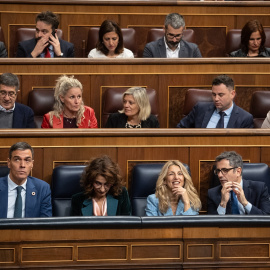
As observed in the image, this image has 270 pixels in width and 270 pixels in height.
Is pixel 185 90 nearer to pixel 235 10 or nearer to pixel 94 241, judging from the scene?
pixel 235 10

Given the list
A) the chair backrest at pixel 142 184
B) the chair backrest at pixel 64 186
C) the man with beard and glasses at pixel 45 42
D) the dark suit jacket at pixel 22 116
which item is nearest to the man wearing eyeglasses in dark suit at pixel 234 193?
the chair backrest at pixel 142 184

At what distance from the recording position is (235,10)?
301 centimetres

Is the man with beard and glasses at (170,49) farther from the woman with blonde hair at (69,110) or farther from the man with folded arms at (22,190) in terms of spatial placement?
the man with folded arms at (22,190)

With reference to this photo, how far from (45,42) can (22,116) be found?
1.55 ft

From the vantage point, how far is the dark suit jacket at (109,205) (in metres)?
1.87

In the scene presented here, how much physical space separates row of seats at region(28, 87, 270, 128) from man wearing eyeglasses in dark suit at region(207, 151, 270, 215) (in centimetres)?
51

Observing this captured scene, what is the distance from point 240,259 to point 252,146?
0.58m

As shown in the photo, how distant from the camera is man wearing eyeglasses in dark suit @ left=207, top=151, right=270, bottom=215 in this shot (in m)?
1.88

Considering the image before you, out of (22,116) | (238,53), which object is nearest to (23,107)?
(22,116)

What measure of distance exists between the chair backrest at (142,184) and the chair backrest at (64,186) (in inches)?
5.9

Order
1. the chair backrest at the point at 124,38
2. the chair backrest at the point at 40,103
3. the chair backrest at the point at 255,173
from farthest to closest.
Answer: the chair backrest at the point at 124,38 < the chair backrest at the point at 40,103 < the chair backrest at the point at 255,173

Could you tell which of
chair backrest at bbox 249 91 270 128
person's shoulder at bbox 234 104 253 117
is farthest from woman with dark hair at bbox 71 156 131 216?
chair backrest at bbox 249 91 270 128

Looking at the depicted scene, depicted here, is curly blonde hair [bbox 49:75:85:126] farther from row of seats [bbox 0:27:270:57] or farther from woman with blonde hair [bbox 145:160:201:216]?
row of seats [bbox 0:27:270:57]

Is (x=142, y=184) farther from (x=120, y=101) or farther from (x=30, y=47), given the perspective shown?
(x=30, y=47)
